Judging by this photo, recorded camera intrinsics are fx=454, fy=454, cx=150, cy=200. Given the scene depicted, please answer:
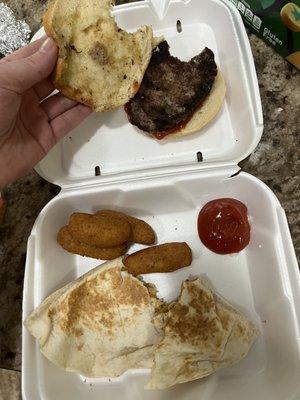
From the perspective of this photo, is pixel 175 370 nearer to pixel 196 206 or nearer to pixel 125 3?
pixel 196 206

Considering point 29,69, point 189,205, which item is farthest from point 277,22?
point 29,69

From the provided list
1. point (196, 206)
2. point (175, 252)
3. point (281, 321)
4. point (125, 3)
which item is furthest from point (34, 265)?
point (125, 3)

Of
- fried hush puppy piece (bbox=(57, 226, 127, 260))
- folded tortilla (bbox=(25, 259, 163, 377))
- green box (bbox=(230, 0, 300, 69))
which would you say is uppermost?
green box (bbox=(230, 0, 300, 69))

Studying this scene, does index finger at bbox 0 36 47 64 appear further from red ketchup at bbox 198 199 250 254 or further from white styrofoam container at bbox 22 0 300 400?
red ketchup at bbox 198 199 250 254

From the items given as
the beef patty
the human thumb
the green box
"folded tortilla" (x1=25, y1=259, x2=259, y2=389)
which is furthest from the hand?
the green box

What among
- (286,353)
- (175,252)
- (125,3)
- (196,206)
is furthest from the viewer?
(125,3)
